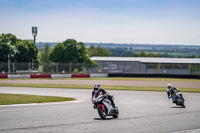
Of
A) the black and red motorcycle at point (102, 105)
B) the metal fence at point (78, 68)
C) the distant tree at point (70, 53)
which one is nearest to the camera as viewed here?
the black and red motorcycle at point (102, 105)

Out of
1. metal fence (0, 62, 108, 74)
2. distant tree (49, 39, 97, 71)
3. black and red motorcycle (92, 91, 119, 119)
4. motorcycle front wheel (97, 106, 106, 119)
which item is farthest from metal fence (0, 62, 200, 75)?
→ motorcycle front wheel (97, 106, 106, 119)

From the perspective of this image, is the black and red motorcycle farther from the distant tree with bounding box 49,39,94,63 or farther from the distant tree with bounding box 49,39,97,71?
the distant tree with bounding box 49,39,94,63

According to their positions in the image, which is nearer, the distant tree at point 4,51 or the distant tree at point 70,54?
the distant tree at point 4,51

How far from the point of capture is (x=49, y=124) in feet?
44.1

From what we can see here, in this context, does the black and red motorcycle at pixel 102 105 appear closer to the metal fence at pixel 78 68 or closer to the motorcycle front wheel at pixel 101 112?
the motorcycle front wheel at pixel 101 112

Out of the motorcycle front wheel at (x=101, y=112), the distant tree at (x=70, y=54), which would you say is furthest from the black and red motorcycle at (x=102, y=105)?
the distant tree at (x=70, y=54)

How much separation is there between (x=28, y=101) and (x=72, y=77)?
144ft

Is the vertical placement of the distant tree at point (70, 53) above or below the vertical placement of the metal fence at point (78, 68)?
above

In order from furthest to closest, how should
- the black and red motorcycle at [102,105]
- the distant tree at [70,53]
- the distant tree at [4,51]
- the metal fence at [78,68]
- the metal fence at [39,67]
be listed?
1. the distant tree at [70,53]
2. the distant tree at [4,51]
3. the metal fence at [78,68]
4. the metal fence at [39,67]
5. the black and red motorcycle at [102,105]

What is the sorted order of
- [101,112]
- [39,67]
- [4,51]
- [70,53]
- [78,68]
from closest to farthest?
[101,112] → [39,67] → [78,68] → [4,51] → [70,53]

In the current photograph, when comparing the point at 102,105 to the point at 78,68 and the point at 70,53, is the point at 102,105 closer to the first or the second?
the point at 78,68

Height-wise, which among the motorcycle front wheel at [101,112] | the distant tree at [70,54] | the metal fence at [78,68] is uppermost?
the distant tree at [70,54]

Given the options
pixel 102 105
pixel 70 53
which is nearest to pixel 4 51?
pixel 70 53

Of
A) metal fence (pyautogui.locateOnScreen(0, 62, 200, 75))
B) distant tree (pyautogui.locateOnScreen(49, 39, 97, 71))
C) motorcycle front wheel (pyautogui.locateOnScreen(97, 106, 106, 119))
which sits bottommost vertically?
motorcycle front wheel (pyautogui.locateOnScreen(97, 106, 106, 119))
